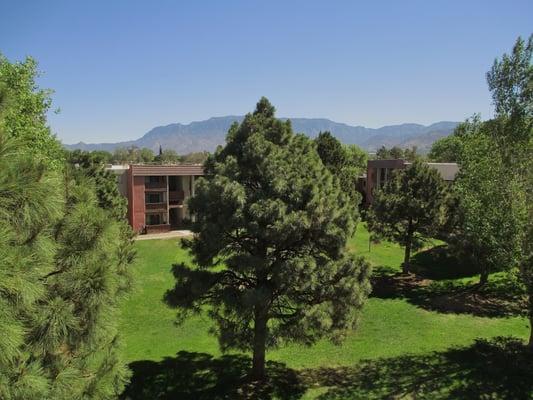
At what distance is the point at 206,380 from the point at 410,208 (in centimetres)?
1982

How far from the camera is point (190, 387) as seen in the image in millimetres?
14766

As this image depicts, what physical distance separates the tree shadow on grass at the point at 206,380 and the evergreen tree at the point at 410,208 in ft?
55.1

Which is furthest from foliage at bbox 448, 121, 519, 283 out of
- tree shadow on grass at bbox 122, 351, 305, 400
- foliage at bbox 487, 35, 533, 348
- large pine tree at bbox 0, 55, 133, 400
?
large pine tree at bbox 0, 55, 133, 400

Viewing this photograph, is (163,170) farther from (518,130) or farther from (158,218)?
(518,130)

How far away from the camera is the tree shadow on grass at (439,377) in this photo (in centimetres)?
1417

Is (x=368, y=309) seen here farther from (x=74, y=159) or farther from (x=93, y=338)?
(x=74, y=159)

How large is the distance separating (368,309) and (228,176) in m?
14.9

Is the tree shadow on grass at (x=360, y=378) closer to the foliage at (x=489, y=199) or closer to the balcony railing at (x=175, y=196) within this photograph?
the foliage at (x=489, y=199)

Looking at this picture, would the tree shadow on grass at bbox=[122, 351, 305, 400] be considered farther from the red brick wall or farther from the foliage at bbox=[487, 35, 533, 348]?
the red brick wall

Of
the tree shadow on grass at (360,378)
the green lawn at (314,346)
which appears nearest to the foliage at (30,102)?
the green lawn at (314,346)

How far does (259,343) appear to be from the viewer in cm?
1389

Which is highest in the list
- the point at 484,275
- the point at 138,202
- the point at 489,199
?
the point at 489,199

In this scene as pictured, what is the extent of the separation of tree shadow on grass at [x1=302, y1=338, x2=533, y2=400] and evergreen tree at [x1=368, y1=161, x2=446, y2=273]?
1216 centimetres

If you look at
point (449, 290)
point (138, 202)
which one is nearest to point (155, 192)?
point (138, 202)
